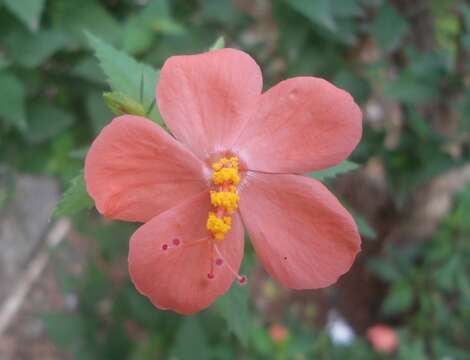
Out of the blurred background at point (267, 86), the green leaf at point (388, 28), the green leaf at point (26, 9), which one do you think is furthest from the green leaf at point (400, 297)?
the green leaf at point (26, 9)

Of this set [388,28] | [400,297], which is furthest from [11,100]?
[400,297]

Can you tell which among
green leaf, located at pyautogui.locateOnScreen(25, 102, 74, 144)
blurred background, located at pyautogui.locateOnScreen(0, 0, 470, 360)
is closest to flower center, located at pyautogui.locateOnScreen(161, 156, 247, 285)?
blurred background, located at pyautogui.locateOnScreen(0, 0, 470, 360)

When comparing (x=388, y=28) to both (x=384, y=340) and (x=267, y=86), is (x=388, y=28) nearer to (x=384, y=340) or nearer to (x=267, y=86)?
(x=267, y=86)

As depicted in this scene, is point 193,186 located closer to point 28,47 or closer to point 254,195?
point 254,195

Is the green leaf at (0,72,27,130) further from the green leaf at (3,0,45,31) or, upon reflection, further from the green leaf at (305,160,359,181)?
the green leaf at (305,160,359,181)

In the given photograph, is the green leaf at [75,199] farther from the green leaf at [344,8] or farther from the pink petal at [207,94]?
the green leaf at [344,8]

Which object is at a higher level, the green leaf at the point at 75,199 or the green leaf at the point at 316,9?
the green leaf at the point at 75,199
